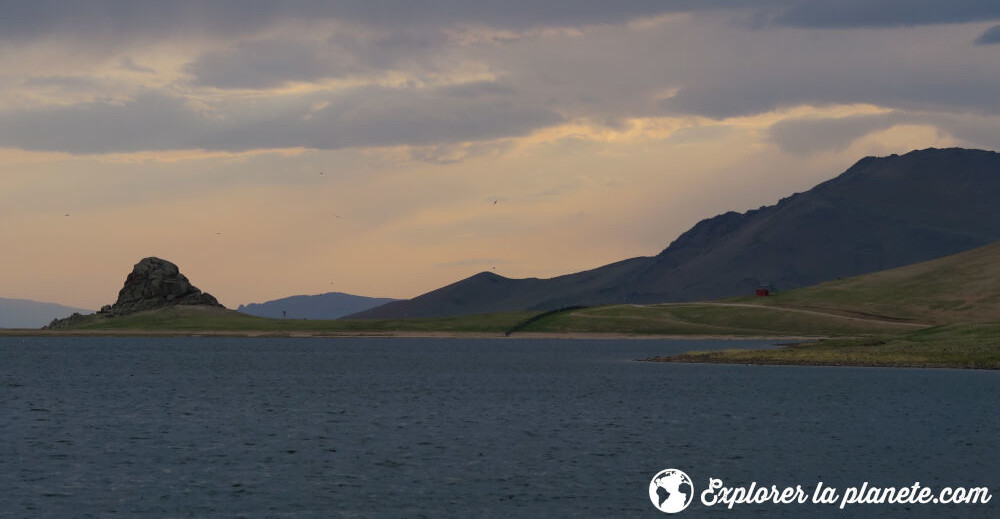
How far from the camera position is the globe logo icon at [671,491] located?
5406 cm

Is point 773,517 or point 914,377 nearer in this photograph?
point 773,517

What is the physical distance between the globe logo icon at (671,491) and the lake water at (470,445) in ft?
2.28

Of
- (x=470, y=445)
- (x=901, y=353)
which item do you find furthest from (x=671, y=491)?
(x=901, y=353)

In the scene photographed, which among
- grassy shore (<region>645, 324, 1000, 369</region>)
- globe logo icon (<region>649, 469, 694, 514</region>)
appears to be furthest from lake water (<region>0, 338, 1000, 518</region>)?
grassy shore (<region>645, 324, 1000, 369</region>)

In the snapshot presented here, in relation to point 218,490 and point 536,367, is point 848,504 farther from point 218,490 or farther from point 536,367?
point 536,367

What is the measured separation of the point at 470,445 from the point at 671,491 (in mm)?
21132

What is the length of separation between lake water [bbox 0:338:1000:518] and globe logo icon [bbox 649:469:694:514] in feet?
2.28

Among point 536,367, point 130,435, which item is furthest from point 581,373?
point 130,435

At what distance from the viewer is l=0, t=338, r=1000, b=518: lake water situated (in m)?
54.9

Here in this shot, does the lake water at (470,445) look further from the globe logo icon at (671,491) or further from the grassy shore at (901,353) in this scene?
the grassy shore at (901,353)

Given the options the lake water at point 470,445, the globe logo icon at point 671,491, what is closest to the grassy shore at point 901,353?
the lake water at point 470,445

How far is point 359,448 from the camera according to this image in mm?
74312

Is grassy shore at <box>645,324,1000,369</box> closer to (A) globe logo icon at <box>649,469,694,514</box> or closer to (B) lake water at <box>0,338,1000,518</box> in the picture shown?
(B) lake water at <box>0,338,1000,518</box>

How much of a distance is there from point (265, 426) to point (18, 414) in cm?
2443
